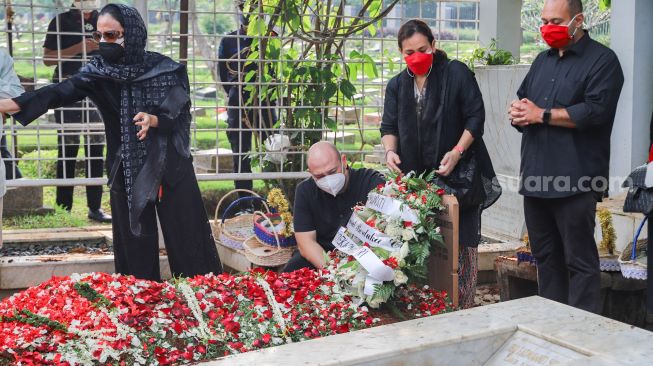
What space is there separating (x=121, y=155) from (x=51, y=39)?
8.66 ft

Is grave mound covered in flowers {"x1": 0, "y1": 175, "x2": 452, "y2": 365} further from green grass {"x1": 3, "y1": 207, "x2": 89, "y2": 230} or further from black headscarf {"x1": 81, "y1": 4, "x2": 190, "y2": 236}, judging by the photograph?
green grass {"x1": 3, "y1": 207, "x2": 89, "y2": 230}

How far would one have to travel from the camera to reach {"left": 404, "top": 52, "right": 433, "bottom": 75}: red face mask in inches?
193

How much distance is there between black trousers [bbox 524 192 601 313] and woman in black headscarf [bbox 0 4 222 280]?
6.39 feet

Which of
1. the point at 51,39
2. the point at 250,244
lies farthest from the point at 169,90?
the point at 51,39

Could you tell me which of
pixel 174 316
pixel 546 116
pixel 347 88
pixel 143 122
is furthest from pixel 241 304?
pixel 347 88

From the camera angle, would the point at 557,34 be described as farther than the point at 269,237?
No

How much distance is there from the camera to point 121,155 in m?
5.38

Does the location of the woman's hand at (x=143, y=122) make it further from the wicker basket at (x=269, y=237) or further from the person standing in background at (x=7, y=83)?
the wicker basket at (x=269, y=237)

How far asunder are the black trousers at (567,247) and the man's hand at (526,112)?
412 mm

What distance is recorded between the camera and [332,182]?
16.3 ft

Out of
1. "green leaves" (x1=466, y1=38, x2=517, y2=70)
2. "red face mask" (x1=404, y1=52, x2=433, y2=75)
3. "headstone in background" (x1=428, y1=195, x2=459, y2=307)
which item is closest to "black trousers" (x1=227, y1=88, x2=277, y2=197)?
"green leaves" (x1=466, y1=38, x2=517, y2=70)

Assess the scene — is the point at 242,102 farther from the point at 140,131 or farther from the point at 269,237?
the point at 140,131

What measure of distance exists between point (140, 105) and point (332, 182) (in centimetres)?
119

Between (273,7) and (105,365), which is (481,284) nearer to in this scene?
(273,7)
